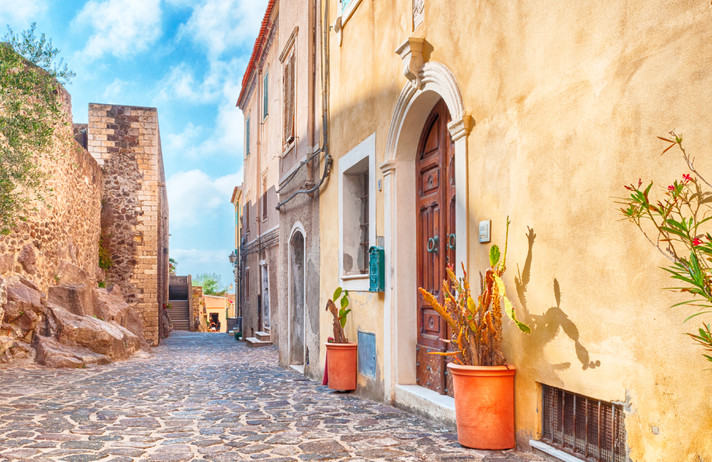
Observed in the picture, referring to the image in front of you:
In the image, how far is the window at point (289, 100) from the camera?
12.1m

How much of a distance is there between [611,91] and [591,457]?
2.05 m

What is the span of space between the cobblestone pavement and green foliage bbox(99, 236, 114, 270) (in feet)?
28.6

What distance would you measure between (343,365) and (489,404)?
12.2ft

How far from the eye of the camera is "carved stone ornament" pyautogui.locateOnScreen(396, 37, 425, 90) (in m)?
6.01

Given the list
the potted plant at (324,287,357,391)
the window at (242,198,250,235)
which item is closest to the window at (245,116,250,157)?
the window at (242,198,250,235)

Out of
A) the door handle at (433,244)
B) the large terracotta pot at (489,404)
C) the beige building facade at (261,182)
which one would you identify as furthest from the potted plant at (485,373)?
the beige building facade at (261,182)

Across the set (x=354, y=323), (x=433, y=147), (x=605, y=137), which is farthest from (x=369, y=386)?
(x=605, y=137)

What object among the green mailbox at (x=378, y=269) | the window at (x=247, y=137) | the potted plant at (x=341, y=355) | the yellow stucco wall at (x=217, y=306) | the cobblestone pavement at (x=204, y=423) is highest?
the window at (x=247, y=137)

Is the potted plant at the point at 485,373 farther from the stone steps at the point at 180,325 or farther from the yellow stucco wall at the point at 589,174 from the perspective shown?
the stone steps at the point at 180,325

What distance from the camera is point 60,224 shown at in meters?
13.5

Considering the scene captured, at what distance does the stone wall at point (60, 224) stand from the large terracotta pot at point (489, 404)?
8146 millimetres

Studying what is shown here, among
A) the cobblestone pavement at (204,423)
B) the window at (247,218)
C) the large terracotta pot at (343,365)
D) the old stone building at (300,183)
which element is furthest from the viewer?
the window at (247,218)

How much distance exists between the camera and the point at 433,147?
6449 millimetres

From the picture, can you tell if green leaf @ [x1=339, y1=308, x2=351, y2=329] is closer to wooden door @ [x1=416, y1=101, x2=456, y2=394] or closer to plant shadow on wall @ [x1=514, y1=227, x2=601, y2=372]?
wooden door @ [x1=416, y1=101, x2=456, y2=394]
